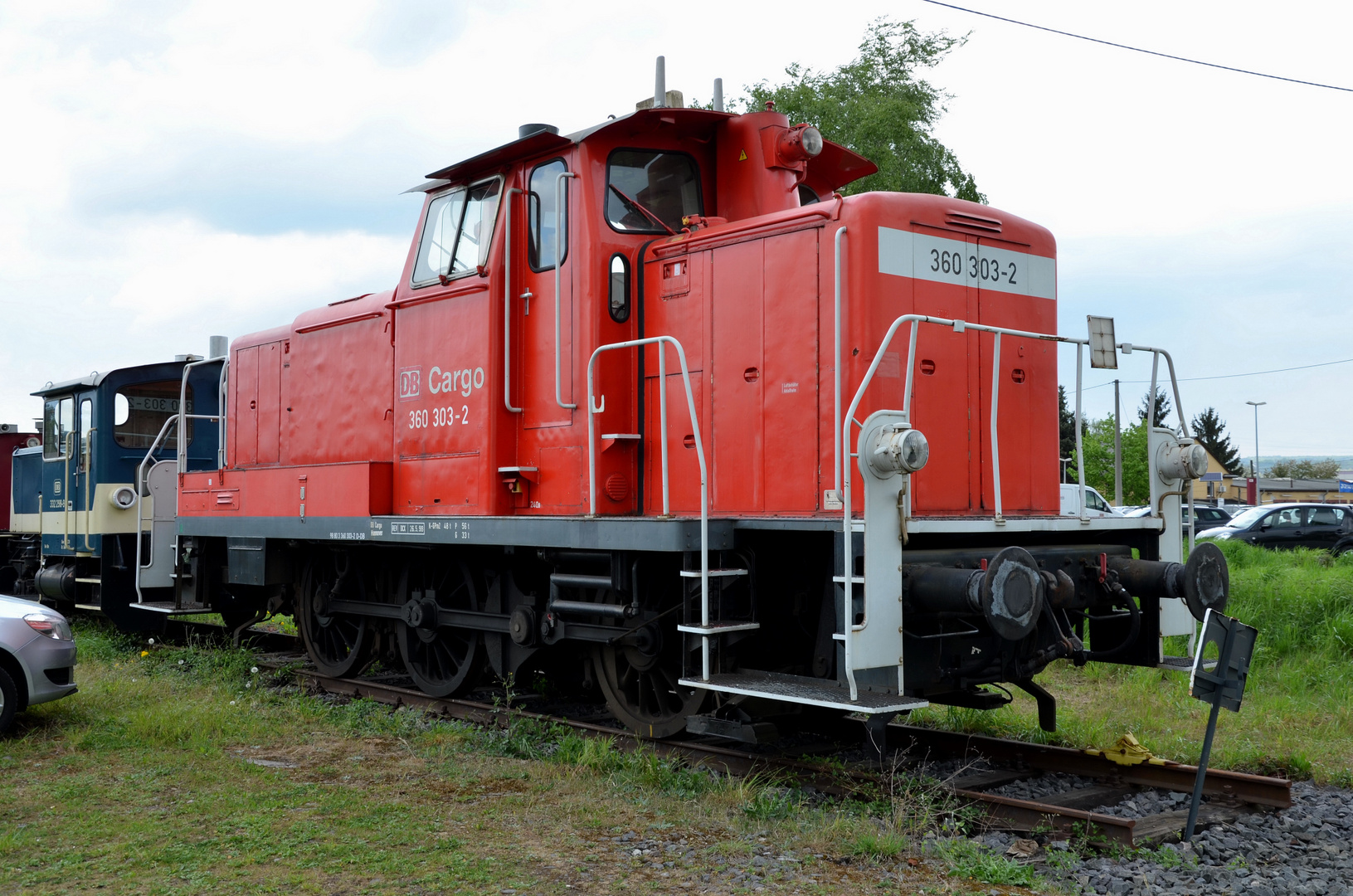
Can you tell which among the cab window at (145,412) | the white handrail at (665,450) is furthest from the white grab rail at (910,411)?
the cab window at (145,412)

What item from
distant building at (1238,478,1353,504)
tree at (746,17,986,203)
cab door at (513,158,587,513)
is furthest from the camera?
distant building at (1238,478,1353,504)

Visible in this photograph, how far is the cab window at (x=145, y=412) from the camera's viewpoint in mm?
13672

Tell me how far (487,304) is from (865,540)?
3.46m

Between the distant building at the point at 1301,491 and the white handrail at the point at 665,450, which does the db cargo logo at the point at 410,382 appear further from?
the distant building at the point at 1301,491

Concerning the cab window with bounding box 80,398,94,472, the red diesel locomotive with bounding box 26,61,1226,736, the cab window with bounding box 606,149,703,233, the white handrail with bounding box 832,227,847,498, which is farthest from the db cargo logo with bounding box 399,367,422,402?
the cab window with bounding box 80,398,94,472

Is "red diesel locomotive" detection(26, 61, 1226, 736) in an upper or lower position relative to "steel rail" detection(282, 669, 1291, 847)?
upper

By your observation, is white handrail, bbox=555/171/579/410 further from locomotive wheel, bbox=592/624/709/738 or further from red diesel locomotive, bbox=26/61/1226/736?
locomotive wheel, bbox=592/624/709/738

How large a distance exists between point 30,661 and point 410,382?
3.22 meters

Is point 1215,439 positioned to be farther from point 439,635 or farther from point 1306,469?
point 439,635

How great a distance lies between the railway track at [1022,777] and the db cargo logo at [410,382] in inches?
94.4

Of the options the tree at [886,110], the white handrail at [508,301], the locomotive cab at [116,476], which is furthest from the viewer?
the tree at [886,110]

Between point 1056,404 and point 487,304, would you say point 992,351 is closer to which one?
point 1056,404

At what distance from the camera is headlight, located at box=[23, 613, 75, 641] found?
7.97m

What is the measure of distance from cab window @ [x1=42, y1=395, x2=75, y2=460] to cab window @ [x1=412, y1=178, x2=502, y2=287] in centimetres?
798
